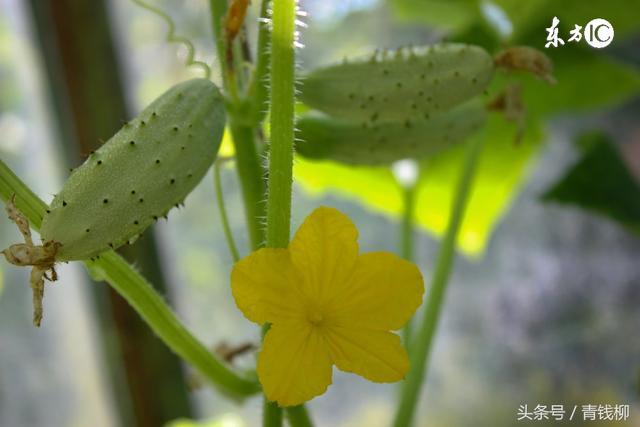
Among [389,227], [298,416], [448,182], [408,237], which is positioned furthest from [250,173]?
[389,227]

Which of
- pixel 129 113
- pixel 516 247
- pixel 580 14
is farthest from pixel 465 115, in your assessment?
pixel 516 247

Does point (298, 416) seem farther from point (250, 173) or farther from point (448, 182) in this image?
point (448, 182)

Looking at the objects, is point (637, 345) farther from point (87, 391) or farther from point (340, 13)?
point (87, 391)

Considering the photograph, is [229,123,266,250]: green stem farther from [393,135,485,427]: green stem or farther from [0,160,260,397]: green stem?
[393,135,485,427]: green stem

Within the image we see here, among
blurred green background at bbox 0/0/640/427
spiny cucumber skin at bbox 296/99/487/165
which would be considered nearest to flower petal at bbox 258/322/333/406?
spiny cucumber skin at bbox 296/99/487/165

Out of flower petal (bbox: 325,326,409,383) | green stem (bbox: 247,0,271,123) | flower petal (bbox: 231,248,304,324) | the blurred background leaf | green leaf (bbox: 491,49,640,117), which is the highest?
the blurred background leaf
